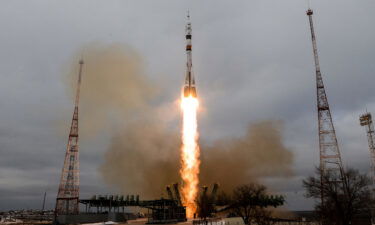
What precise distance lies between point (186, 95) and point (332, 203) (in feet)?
137

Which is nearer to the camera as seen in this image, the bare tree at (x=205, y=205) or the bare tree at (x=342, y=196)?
the bare tree at (x=342, y=196)

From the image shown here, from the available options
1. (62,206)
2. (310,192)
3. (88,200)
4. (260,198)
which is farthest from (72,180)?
(310,192)

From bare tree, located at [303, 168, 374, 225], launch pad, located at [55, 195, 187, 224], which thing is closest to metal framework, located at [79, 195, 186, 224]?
launch pad, located at [55, 195, 187, 224]

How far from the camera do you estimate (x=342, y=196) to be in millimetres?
62500

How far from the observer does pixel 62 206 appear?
326 ft

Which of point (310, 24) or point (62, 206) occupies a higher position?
point (310, 24)

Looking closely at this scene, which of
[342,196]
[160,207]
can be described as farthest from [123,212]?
[342,196]

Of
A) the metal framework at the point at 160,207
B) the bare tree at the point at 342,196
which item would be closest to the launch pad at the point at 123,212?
the metal framework at the point at 160,207

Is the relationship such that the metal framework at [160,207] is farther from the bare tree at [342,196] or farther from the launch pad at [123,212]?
the bare tree at [342,196]

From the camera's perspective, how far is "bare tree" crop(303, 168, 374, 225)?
2353 inches

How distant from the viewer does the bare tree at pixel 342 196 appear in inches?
2353

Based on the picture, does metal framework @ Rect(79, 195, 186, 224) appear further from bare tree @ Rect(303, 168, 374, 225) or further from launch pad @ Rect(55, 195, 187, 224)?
bare tree @ Rect(303, 168, 374, 225)

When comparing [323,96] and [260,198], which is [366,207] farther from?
[260,198]

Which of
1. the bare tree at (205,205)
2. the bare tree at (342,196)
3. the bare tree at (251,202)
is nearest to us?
the bare tree at (342,196)
